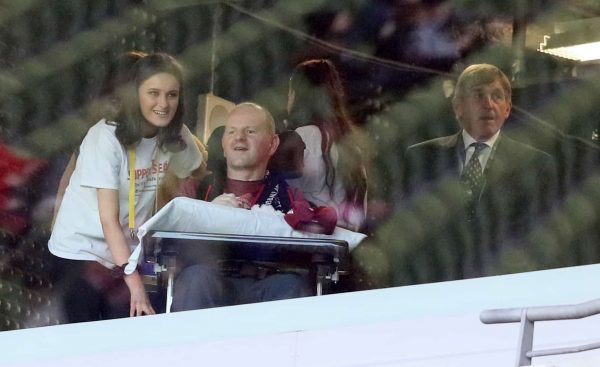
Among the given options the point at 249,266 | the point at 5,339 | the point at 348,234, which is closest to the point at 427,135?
the point at 348,234

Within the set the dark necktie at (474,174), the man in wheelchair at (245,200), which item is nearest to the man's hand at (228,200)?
the man in wheelchair at (245,200)

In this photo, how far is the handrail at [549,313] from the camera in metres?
2.41

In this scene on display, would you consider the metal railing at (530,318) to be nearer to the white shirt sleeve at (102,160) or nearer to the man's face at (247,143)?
the man's face at (247,143)

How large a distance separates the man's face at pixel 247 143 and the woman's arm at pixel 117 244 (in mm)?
456

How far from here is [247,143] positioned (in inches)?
178

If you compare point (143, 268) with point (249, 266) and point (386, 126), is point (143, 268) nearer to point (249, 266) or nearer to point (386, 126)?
point (249, 266)

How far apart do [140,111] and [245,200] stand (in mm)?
505

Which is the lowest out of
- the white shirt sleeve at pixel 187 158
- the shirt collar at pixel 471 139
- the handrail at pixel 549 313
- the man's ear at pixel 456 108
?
the handrail at pixel 549 313

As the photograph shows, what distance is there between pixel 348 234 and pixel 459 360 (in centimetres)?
61

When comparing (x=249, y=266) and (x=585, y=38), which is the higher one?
(x=585, y=38)

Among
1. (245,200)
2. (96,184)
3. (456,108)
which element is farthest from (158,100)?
(456,108)

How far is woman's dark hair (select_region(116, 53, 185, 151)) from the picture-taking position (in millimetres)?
4602

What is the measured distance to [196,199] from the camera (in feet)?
14.9

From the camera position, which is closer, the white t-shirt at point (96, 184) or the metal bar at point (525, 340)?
the metal bar at point (525, 340)
